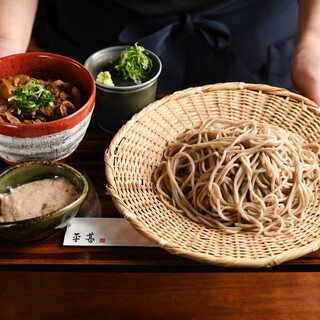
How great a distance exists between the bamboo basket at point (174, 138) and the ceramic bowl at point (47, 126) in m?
0.15

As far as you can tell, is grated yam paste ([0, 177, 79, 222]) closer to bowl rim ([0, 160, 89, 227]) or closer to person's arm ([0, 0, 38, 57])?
Result: bowl rim ([0, 160, 89, 227])

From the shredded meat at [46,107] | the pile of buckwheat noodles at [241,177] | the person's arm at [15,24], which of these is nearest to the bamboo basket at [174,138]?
the pile of buckwheat noodles at [241,177]

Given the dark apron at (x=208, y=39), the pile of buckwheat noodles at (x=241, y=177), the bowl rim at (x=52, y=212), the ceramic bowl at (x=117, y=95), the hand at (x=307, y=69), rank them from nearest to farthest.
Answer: the bowl rim at (x=52, y=212)
the pile of buckwheat noodles at (x=241, y=177)
the ceramic bowl at (x=117, y=95)
the hand at (x=307, y=69)
the dark apron at (x=208, y=39)

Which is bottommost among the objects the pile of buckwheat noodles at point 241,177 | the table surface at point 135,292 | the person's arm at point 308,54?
the table surface at point 135,292

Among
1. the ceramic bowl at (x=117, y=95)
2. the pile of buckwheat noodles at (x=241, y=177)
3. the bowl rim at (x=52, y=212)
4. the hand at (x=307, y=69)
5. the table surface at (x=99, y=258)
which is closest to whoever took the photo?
the bowl rim at (x=52, y=212)

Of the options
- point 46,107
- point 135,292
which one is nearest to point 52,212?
point 46,107

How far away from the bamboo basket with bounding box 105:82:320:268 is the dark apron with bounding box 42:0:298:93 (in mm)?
462

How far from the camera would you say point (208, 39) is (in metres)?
2.26

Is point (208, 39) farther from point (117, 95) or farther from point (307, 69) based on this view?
point (117, 95)

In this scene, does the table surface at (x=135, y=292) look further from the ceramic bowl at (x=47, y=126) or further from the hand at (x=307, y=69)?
the hand at (x=307, y=69)

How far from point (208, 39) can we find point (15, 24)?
0.87 meters

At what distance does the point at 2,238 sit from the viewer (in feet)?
4.88

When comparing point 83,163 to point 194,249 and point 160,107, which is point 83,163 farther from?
point 194,249

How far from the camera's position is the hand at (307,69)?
1.95m
